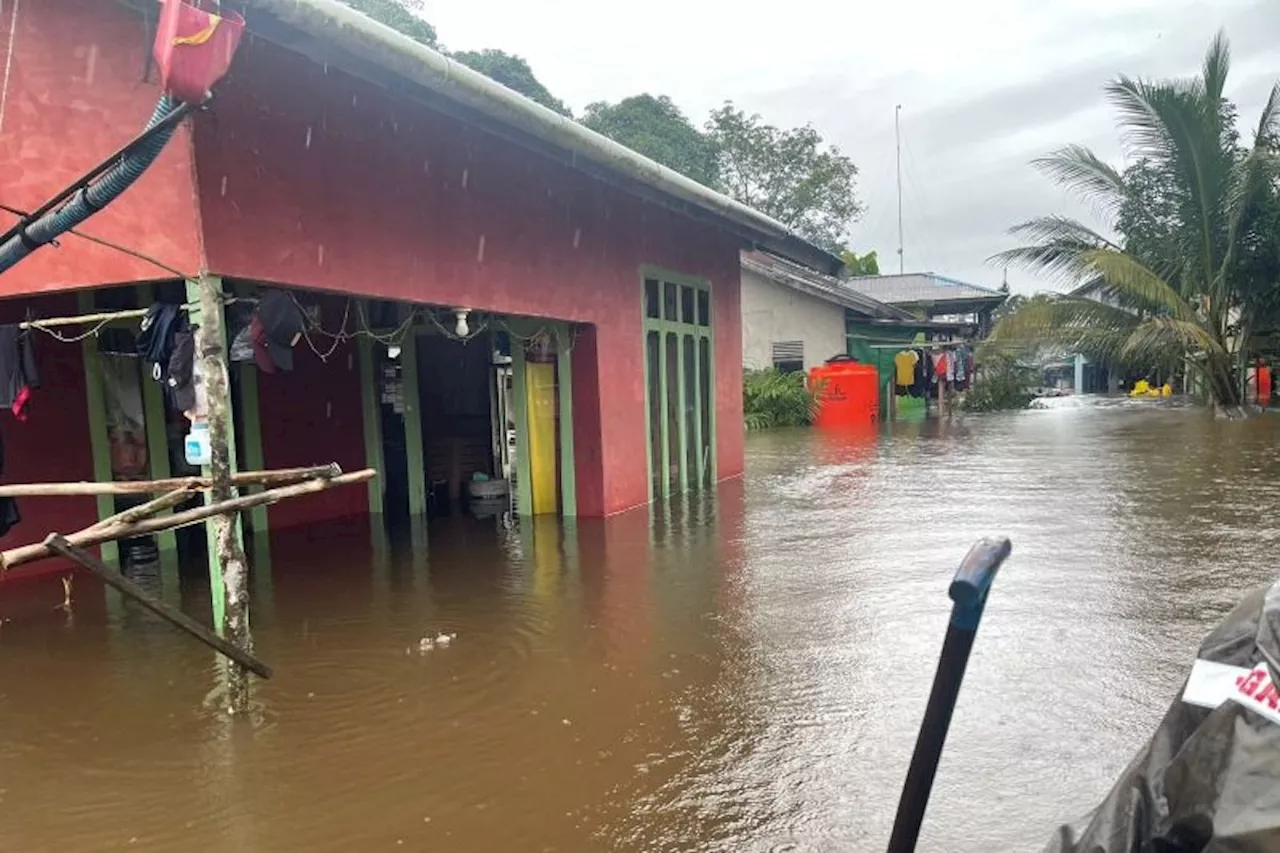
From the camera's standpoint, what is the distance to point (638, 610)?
6.51 m

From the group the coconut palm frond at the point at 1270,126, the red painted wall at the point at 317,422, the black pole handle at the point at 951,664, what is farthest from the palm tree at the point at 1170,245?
the black pole handle at the point at 951,664

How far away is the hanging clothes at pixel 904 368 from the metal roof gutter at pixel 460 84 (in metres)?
17.3

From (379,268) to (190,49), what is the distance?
9.83 ft

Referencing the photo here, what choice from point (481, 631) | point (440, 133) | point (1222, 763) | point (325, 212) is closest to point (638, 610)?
point (481, 631)

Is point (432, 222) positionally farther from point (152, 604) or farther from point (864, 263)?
point (864, 263)

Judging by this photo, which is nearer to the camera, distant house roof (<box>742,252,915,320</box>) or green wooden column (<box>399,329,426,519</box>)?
green wooden column (<box>399,329,426,519</box>)

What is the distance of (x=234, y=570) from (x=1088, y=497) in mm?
9074

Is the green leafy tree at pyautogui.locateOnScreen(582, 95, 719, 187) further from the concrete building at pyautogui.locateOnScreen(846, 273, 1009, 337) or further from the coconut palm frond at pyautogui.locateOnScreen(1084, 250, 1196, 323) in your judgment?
the coconut palm frond at pyautogui.locateOnScreen(1084, 250, 1196, 323)

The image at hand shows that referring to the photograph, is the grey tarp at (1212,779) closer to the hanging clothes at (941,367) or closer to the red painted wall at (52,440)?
the red painted wall at (52,440)

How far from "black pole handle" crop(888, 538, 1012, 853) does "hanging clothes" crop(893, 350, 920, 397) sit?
1007 inches

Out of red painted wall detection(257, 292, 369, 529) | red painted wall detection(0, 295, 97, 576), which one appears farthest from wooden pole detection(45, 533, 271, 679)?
red painted wall detection(257, 292, 369, 529)

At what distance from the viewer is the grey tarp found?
5.61 feet

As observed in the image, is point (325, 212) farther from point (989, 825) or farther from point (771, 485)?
point (771, 485)

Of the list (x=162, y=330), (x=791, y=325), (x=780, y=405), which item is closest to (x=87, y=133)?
(x=162, y=330)
